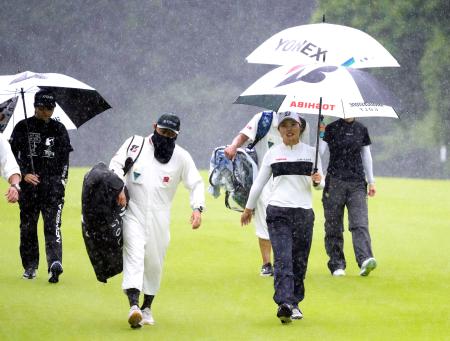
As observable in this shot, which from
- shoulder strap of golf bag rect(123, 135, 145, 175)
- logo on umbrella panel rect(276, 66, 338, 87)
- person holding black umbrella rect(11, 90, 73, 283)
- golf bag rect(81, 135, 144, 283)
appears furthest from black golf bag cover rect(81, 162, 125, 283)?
person holding black umbrella rect(11, 90, 73, 283)

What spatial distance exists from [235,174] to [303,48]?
7.33ft

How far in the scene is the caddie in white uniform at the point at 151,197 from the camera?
1020 cm

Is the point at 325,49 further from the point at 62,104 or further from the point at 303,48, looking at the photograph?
the point at 62,104

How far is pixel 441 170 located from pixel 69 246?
45.1 m

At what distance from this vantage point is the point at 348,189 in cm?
1377

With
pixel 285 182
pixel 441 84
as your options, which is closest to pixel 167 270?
pixel 285 182

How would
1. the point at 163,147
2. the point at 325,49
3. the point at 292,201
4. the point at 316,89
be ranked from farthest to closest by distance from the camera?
1. the point at 325,49
2. the point at 316,89
3. the point at 292,201
4. the point at 163,147

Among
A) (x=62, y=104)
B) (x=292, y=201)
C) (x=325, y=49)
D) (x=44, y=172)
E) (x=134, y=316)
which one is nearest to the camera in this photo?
(x=134, y=316)

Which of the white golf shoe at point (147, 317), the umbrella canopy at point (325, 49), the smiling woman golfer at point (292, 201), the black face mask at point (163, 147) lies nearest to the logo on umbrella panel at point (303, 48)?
the umbrella canopy at point (325, 49)

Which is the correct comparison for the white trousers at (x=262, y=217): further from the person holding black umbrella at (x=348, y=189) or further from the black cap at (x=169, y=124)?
the black cap at (x=169, y=124)

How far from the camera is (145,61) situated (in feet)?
283

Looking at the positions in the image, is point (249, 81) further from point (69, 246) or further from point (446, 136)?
point (69, 246)

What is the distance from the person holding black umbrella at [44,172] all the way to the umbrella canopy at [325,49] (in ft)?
7.16

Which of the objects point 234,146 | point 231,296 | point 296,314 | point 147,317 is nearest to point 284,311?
point 296,314
